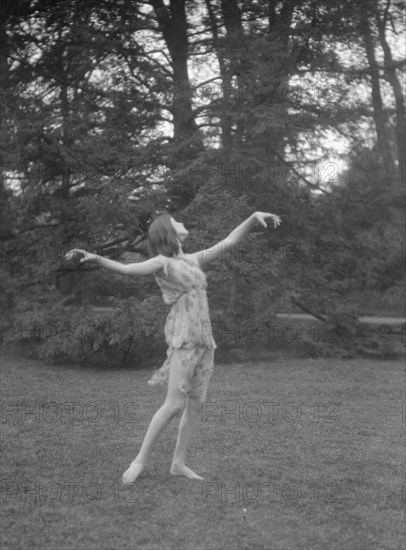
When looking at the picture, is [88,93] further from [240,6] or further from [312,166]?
[312,166]

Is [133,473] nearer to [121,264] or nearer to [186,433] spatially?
[186,433]

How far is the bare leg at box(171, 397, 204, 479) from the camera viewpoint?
486cm

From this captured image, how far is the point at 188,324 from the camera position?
4.70 m

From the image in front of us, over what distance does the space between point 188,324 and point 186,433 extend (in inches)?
33.0

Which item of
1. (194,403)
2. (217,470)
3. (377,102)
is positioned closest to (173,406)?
(194,403)

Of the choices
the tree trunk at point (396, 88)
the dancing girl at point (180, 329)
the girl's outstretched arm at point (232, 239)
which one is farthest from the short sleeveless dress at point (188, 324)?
the tree trunk at point (396, 88)

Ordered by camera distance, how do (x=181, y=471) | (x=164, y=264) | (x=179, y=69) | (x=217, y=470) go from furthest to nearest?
(x=179, y=69)
(x=217, y=470)
(x=181, y=471)
(x=164, y=264)

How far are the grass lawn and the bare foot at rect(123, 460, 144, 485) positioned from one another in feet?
0.30

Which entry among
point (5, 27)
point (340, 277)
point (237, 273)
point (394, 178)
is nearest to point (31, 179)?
point (5, 27)

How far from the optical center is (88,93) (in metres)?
12.4

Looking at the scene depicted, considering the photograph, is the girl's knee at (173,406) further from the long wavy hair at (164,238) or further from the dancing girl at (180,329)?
the long wavy hair at (164,238)

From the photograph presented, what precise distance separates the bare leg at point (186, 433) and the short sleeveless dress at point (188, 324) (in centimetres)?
10

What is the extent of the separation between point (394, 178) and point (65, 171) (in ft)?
21.2

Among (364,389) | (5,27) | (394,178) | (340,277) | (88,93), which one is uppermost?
(5,27)
